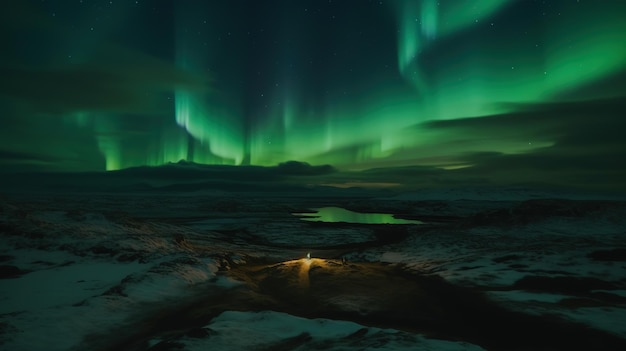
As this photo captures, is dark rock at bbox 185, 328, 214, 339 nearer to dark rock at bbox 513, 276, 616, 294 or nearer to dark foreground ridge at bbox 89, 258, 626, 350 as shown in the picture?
dark foreground ridge at bbox 89, 258, 626, 350

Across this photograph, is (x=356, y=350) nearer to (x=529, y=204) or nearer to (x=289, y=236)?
(x=289, y=236)

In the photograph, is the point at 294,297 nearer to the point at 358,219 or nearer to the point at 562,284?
the point at 562,284

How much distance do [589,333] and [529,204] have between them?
42.6 m

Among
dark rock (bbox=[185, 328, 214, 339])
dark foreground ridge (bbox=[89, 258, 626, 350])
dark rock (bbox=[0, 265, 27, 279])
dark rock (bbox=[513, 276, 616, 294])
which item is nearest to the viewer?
dark rock (bbox=[185, 328, 214, 339])

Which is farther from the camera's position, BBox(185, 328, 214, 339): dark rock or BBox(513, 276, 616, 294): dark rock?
BBox(513, 276, 616, 294): dark rock

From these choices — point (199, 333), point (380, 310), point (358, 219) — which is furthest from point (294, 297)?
point (358, 219)

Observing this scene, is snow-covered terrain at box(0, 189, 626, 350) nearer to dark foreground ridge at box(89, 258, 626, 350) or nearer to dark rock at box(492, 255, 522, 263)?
dark foreground ridge at box(89, 258, 626, 350)

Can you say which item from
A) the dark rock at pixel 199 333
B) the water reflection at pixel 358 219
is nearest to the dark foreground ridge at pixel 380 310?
the dark rock at pixel 199 333

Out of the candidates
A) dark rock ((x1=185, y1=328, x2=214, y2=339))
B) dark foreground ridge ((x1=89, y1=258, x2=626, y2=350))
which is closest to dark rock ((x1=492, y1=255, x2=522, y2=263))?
dark foreground ridge ((x1=89, y1=258, x2=626, y2=350))

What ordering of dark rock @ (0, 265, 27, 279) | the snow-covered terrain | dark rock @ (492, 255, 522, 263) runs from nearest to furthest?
the snow-covered terrain → dark rock @ (0, 265, 27, 279) → dark rock @ (492, 255, 522, 263)

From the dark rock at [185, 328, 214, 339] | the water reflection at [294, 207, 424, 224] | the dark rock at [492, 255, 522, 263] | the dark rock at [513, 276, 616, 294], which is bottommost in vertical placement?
the water reflection at [294, 207, 424, 224]

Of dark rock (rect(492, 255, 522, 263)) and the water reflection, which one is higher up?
dark rock (rect(492, 255, 522, 263))

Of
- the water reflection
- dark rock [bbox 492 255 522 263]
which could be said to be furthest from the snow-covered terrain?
the water reflection

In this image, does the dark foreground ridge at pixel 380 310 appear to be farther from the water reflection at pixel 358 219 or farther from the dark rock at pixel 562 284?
the water reflection at pixel 358 219
